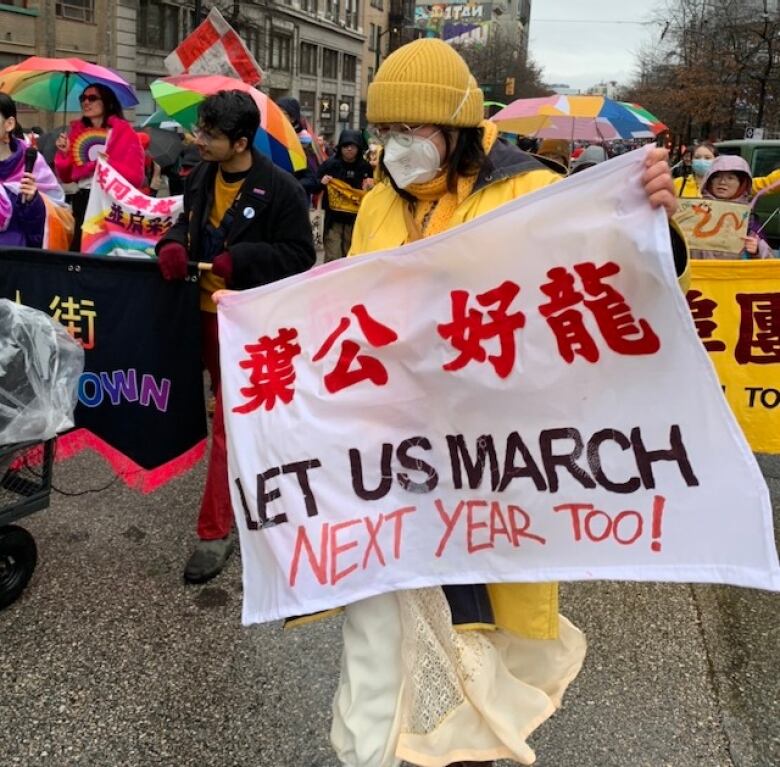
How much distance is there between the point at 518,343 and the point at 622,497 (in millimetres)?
400

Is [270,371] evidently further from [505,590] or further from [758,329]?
[758,329]

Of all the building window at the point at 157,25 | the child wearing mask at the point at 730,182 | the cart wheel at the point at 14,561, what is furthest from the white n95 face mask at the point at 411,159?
the building window at the point at 157,25

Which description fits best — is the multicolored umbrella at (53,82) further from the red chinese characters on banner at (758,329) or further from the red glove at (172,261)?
the red chinese characters on banner at (758,329)

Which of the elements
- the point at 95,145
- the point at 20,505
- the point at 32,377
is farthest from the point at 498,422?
the point at 95,145

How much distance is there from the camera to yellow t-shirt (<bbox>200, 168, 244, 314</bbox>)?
322cm

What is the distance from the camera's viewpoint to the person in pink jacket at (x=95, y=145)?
502cm

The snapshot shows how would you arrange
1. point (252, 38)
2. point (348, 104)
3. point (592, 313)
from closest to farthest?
point (592, 313), point (252, 38), point (348, 104)

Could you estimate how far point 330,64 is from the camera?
46.8 meters

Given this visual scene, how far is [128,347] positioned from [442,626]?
185 centimetres

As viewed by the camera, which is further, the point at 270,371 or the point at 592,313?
the point at 270,371

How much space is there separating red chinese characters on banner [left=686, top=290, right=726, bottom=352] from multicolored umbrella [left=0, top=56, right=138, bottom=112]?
4.58 m

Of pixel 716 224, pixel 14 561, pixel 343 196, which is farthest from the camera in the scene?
pixel 343 196

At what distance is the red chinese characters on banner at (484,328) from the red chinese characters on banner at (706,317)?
2.42m

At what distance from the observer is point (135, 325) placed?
3158 mm
